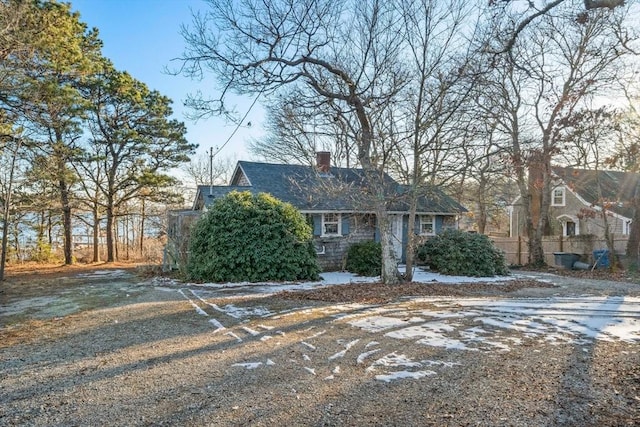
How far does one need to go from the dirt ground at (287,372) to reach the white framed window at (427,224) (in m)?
9.41

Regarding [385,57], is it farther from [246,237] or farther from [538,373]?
[538,373]

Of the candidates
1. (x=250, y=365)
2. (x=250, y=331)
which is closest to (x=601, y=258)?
(x=250, y=331)

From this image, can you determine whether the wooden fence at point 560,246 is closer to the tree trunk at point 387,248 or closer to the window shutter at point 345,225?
the window shutter at point 345,225

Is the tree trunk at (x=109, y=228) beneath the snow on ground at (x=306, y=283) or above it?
above

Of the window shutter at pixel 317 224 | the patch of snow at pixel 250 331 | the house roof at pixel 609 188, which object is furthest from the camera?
the house roof at pixel 609 188

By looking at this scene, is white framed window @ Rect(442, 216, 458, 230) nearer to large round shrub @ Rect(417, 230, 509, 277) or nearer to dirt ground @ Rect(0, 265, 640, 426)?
large round shrub @ Rect(417, 230, 509, 277)

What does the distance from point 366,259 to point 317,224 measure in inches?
95.3

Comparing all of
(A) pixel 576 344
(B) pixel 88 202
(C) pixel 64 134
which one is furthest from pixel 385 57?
(B) pixel 88 202

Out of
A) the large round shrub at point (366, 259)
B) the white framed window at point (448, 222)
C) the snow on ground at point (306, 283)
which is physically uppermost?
the white framed window at point (448, 222)

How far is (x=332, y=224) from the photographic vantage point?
51.1 feet

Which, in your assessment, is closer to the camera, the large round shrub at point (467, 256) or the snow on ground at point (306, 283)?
the snow on ground at point (306, 283)

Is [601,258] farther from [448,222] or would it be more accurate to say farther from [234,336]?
[234,336]

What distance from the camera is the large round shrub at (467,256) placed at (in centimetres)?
1351

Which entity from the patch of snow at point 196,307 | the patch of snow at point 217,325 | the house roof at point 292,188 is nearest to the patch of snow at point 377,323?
the patch of snow at point 217,325
